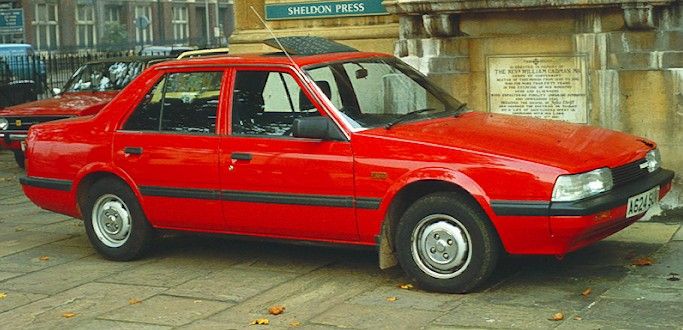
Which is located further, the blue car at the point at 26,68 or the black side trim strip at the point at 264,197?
the blue car at the point at 26,68

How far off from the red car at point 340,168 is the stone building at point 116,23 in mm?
42142

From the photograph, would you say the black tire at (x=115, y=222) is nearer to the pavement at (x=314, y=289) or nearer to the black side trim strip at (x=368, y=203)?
the pavement at (x=314, y=289)

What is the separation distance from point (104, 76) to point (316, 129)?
32.6 feet

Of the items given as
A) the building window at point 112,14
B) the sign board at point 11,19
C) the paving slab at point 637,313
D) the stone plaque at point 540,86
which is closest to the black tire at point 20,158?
the sign board at point 11,19

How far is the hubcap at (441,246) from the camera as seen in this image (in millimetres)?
7844

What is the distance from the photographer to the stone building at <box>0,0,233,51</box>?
57.8 m

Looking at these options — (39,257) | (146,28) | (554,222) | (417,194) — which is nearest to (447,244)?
(417,194)

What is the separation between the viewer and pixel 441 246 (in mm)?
7902

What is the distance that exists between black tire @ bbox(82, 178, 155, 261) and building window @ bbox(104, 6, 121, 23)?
2168 inches

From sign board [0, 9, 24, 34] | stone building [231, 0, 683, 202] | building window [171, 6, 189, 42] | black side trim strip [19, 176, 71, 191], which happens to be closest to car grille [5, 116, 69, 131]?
stone building [231, 0, 683, 202]

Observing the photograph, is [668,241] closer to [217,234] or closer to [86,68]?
[217,234]

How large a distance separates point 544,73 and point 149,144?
4.01 metres

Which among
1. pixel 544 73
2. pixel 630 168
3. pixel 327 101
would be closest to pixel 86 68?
pixel 544 73

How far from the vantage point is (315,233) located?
8.43 metres
